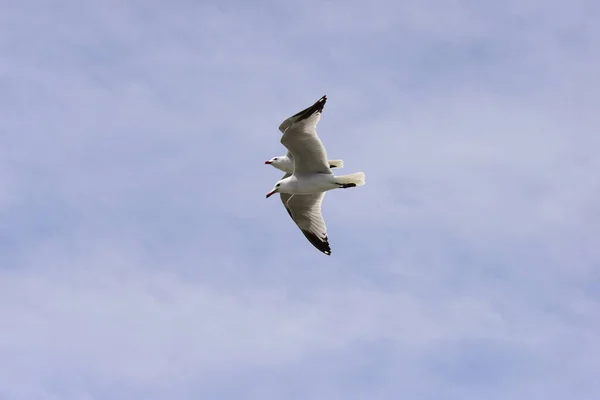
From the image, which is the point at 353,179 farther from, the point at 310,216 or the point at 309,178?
the point at 310,216

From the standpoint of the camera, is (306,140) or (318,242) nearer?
(306,140)

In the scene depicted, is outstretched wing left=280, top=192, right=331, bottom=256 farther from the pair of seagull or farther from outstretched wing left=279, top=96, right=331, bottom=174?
outstretched wing left=279, top=96, right=331, bottom=174

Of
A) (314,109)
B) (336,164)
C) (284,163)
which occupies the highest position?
(284,163)

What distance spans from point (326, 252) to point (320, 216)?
2.53 feet

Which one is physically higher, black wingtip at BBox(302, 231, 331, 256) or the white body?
the white body

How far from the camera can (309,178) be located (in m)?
21.6

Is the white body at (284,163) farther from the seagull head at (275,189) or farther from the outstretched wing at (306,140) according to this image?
the outstretched wing at (306,140)

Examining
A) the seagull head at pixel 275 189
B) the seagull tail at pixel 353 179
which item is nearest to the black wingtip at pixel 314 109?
the seagull tail at pixel 353 179

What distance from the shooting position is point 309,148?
21.0m

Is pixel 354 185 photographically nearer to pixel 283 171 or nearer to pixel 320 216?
pixel 320 216

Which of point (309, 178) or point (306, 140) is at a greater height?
point (306, 140)

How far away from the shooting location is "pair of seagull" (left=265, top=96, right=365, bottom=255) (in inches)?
808

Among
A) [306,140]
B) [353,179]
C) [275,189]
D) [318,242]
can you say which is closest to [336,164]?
[318,242]

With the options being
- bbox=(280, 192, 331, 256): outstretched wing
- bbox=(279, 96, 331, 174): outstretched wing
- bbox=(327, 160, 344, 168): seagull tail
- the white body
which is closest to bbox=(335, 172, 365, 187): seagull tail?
A: bbox=(279, 96, 331, 174): outstretched wing
